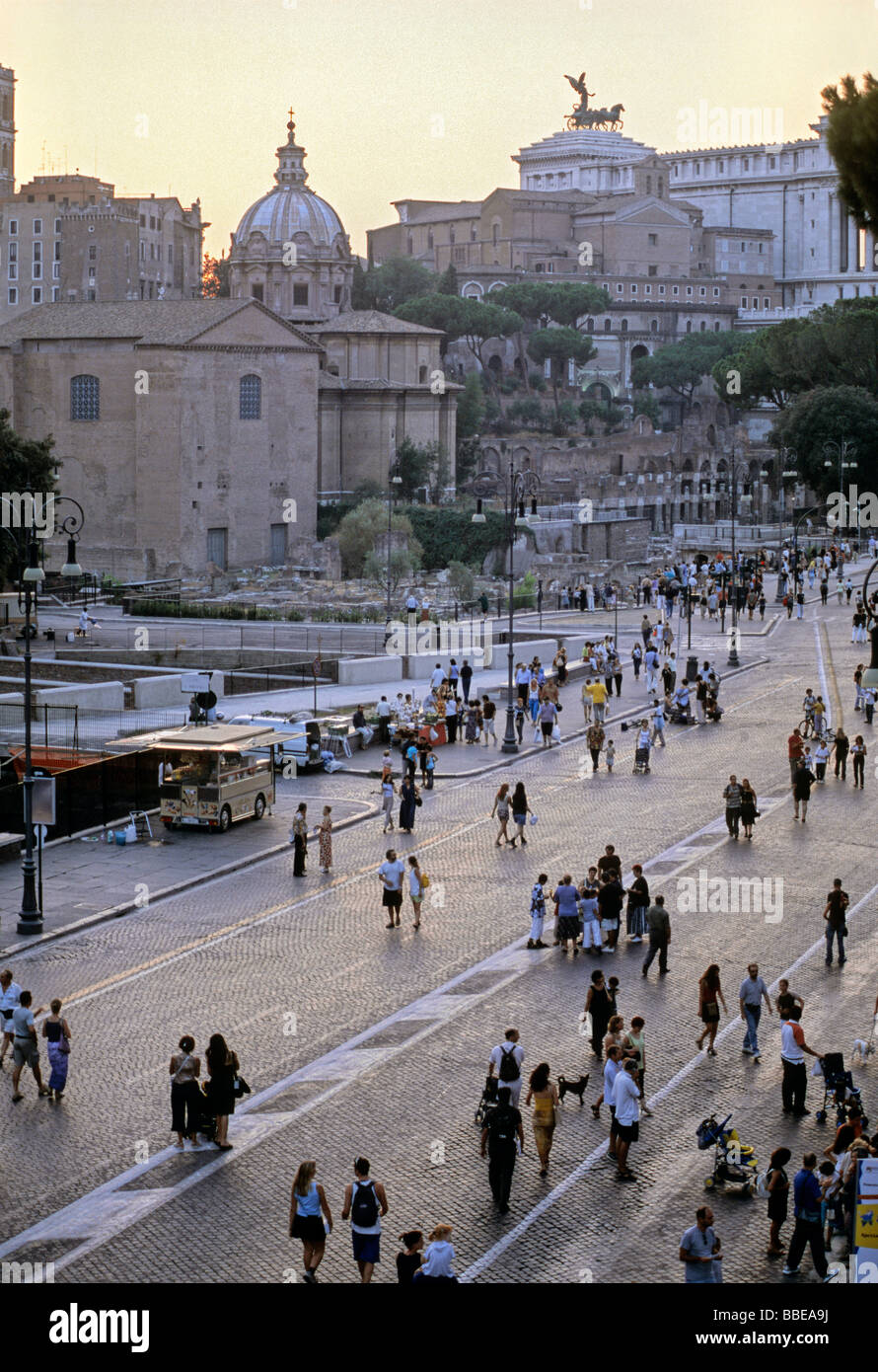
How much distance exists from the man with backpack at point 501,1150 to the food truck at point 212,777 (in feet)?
44.3

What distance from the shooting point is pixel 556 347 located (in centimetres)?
13112

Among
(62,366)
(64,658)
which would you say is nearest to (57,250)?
(62,366)

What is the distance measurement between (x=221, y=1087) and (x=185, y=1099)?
31 cm

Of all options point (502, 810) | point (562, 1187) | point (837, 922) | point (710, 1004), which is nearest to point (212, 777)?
point (502, 810)

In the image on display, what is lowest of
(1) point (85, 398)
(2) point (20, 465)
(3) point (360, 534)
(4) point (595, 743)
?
(4) point (595, 743)

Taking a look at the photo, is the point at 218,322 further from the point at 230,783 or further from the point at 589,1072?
the point at 589,1072

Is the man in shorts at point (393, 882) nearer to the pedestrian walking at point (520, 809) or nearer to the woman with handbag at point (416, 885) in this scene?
the woman with handbag at point (416, 885)

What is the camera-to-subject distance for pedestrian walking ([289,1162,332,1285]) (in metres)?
13.2

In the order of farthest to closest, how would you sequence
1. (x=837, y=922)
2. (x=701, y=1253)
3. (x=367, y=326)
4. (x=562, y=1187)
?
(x=367, y=326), (x=837, y=922), (x=562, y=1187), (x=701, y=1253)

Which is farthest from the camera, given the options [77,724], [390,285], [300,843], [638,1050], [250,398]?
[390,285]

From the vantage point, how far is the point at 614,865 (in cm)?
2183

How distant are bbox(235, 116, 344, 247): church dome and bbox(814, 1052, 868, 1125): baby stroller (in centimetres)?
9198

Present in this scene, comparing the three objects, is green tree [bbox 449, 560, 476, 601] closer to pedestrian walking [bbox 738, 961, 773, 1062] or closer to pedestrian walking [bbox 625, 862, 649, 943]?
pedestrian walking [bbox 625, 862, 649, 943]

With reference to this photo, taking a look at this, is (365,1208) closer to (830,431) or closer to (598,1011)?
(598,1011)
